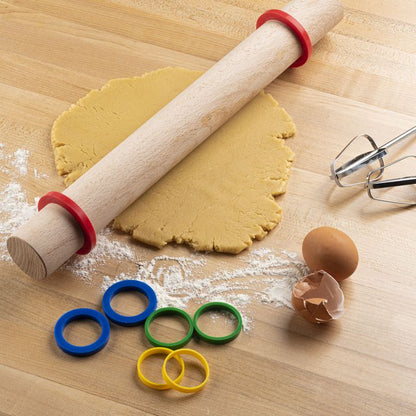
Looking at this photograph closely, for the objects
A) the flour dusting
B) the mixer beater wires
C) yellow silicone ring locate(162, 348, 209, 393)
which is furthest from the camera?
the mixer beater wires

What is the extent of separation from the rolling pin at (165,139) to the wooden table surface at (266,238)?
0.10 metres

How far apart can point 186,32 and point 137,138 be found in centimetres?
66

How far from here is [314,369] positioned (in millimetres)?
1217

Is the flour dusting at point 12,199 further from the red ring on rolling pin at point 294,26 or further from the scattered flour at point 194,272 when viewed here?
the red ring on rolling pin at point 294,26

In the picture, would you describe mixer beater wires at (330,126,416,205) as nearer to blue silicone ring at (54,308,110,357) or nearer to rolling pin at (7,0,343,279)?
rolling pin at (7,0,343,279)

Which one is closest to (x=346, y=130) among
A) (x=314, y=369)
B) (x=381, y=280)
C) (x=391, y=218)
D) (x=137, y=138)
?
(x=391, y=218)

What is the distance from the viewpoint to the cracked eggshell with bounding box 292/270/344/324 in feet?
4.06

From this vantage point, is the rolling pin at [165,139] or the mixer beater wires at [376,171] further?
the mixer beater wires at [376,171]

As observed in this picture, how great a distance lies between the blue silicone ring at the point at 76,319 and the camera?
1193 mm

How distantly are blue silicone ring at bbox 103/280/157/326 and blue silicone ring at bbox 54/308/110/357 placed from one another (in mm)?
20

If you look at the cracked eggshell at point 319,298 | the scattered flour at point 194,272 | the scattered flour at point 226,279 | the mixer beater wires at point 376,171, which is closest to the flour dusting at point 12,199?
the scattered flour at point 194,272

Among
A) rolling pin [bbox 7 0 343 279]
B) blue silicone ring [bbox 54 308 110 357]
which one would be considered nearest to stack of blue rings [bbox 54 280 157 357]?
blue silicone ring [bbox 54 308 110 357]

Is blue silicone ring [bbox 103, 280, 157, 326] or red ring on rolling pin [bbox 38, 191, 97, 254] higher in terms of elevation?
red ring on rolling pin [bbox 38, 191, 97, 254]

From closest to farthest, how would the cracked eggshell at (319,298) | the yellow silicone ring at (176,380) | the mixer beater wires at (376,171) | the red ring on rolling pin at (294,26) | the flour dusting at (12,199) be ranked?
the yellow silicone ring at (176,380) < the cracked eggshell at (319,298) < the flour dusting at (12,199) < the mixer beater wires at (376,171) < the red ring on rolling pin at (294,26)
